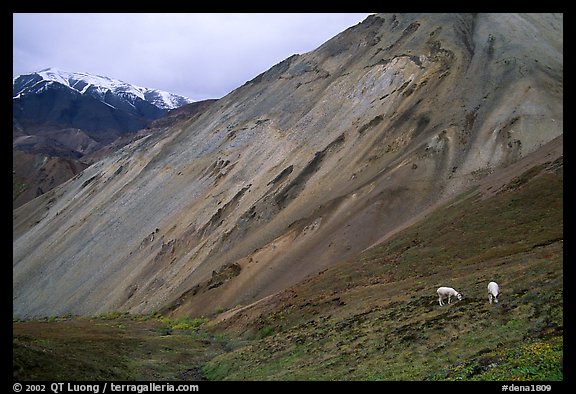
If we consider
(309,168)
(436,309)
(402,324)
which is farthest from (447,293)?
(309,168)

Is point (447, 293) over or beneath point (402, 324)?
over

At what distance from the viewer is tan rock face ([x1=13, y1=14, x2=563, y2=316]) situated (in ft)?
127

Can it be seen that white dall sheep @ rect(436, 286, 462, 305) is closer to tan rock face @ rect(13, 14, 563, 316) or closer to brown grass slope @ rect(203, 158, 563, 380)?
brown grass slope @ rect(203, 158, 563, 380)

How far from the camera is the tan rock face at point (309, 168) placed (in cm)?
3881

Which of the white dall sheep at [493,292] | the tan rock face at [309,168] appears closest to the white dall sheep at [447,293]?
the white dall sheep at [493,292]

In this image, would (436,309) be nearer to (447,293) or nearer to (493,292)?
(447,293)

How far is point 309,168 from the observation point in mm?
50406

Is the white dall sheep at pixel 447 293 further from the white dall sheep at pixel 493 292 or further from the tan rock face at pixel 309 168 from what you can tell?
the tan rock face at pixel 309 168

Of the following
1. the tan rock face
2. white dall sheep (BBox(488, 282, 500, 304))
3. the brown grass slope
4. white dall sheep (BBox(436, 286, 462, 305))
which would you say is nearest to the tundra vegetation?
the brown grass slope

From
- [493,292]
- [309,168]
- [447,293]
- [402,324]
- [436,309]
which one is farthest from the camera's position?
[309,168]
